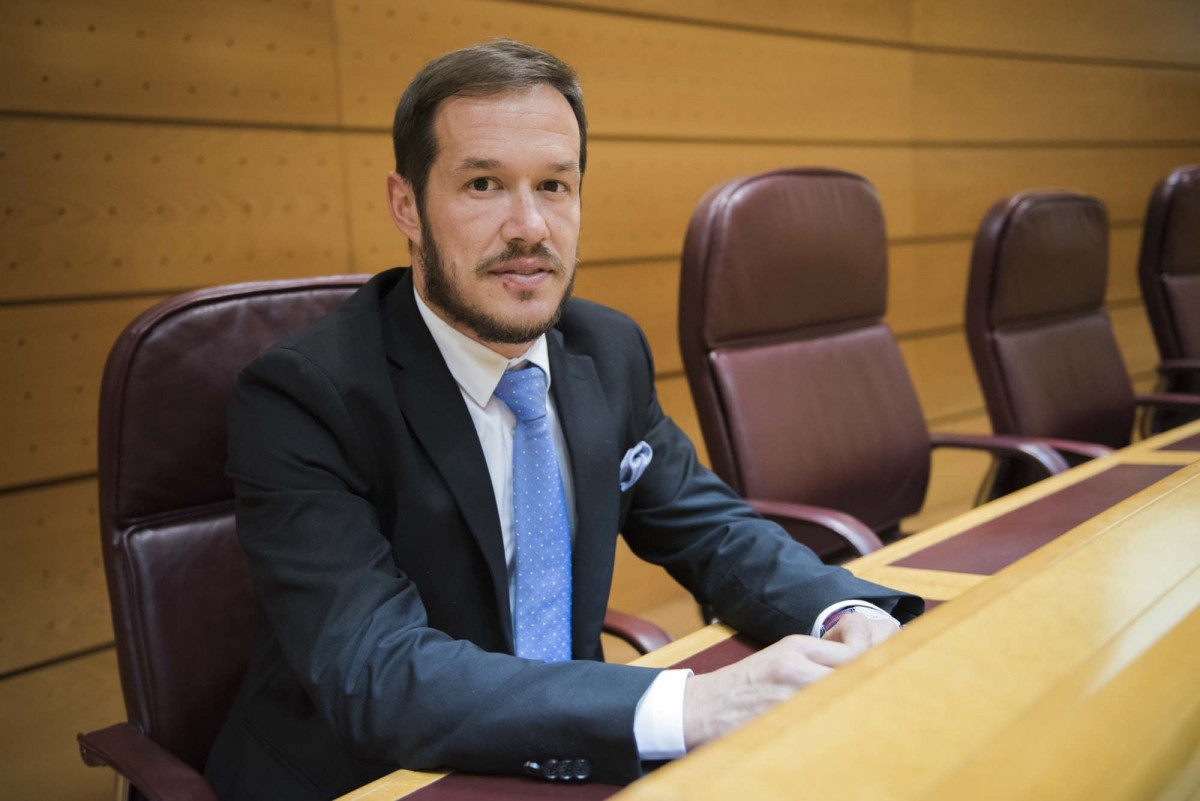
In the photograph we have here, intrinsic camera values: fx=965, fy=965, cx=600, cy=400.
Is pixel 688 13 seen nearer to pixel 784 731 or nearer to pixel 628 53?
pixel 628 53

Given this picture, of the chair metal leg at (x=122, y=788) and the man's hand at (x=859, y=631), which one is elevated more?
the man's hand at (x=859, y=631)

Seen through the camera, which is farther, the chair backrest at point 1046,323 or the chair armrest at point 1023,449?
the chair backrest at point 1046,323

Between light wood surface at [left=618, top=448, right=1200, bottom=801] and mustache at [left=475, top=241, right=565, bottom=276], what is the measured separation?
783 mm

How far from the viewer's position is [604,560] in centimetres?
124

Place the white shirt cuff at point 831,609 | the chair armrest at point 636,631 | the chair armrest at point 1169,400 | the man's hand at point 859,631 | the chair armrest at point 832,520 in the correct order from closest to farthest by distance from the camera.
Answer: the man's hand at point 859,631
the white shirt cuff at point 831,609
the chair armrest at point 636,631
the chair armrest at point 832,520
the chair armrest at point 1169,400

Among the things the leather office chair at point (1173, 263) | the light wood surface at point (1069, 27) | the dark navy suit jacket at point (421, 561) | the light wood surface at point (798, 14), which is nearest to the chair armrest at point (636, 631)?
the dark navy suit jacket at point (421, 561)

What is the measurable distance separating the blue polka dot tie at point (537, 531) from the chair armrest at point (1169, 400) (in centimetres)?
214

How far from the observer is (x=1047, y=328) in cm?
255

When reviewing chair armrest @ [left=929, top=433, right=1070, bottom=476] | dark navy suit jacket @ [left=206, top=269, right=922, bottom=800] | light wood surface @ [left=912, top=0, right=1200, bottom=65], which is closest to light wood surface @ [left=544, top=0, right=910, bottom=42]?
light wood surface @ [left=912, top=0, right=1200, bottom=65]

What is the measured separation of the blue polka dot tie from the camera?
1.17 metres

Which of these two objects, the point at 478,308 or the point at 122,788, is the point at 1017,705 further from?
the point at 122,788

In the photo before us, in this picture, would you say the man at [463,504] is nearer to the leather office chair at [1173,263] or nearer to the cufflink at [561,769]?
the cufflink at [561,769]

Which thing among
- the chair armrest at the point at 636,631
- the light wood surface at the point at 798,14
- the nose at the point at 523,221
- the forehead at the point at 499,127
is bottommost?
the chair armrest at the point at 636,631

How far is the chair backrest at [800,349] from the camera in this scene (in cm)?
180
